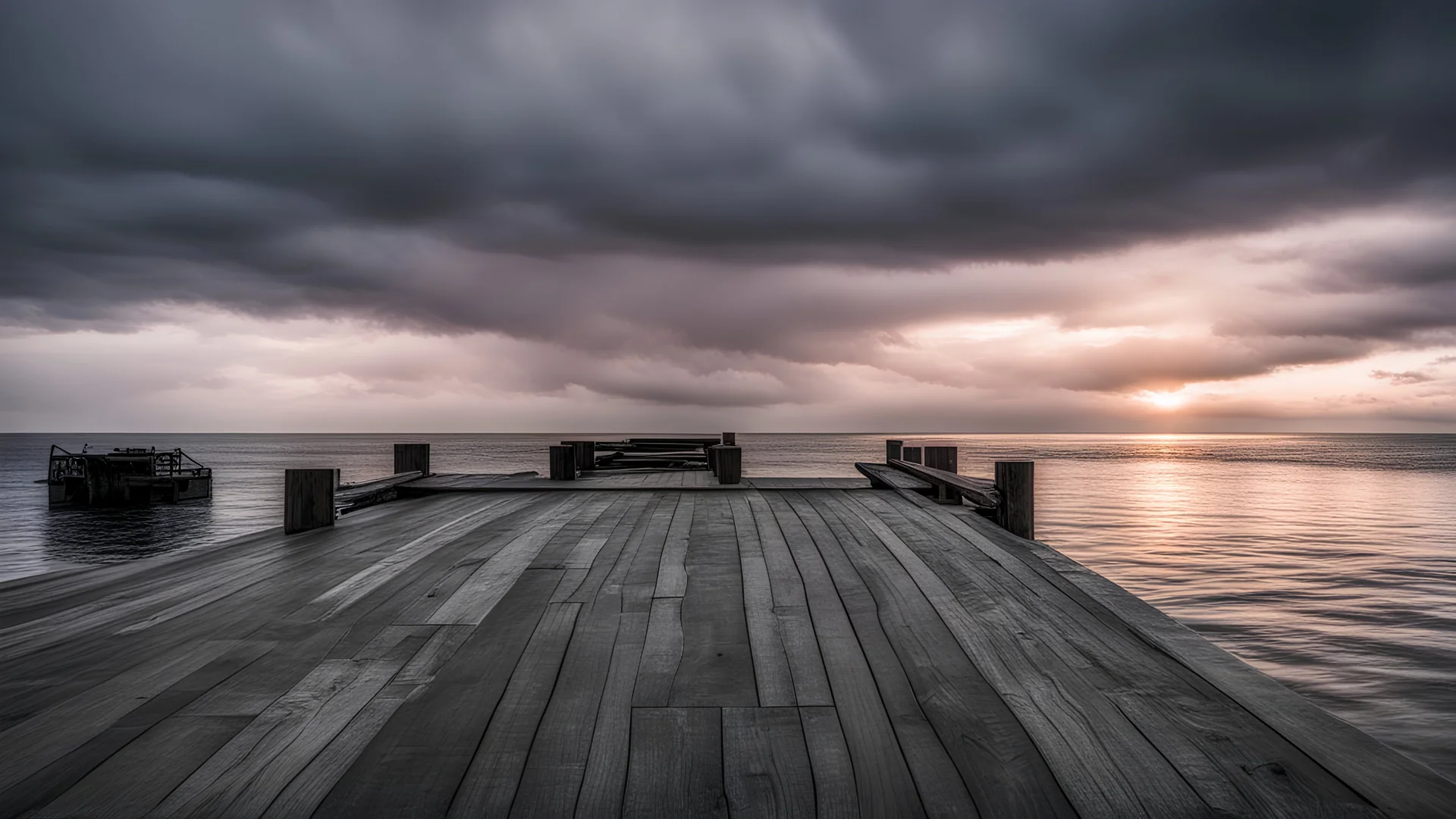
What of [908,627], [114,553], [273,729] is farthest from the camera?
[114,553]

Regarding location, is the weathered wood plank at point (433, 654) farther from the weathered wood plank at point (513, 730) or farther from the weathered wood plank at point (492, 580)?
the weathered wood plank at point (513, 730)

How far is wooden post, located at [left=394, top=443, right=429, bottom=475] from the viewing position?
36.6 ft

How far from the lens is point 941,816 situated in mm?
2299

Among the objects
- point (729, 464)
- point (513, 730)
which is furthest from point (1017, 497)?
point (513, 730)

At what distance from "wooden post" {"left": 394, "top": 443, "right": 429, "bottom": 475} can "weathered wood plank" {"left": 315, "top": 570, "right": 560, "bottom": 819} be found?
26.1 feet

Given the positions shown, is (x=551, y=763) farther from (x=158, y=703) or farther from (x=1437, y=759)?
(x=1437, y=759)

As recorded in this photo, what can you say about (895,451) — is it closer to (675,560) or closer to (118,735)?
(675,560)

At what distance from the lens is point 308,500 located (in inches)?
283

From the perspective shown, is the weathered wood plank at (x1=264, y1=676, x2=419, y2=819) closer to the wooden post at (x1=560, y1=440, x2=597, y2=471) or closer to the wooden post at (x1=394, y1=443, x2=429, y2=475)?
the wooden post at (x1=394, y1=443, x2=429, y2=475)

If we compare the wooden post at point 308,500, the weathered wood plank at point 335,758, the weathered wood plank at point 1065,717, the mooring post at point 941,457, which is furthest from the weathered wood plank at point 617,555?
the mooring post at point 941,457

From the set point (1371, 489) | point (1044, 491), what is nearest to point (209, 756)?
point (1044, 491)

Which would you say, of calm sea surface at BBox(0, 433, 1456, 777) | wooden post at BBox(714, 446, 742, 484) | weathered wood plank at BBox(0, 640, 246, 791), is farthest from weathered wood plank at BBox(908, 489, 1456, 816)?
wooden post at BBox(714, 446, 742, 484)

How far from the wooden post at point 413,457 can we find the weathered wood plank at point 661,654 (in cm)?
792

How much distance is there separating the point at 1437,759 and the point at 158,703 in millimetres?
8133
